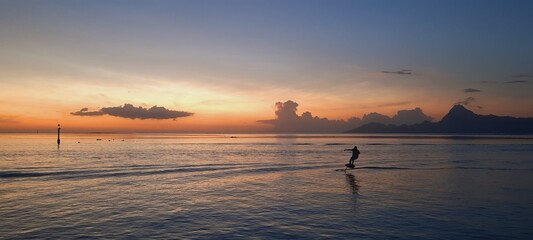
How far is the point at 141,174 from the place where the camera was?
35.7 meters

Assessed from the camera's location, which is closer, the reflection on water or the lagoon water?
the lagoon water

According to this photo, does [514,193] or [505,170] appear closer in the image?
[514,193]

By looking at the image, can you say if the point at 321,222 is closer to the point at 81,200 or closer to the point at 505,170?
the point at 81,200

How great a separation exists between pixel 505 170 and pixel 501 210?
23192mm

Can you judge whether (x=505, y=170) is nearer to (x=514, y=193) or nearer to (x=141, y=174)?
(x=514, y=193)

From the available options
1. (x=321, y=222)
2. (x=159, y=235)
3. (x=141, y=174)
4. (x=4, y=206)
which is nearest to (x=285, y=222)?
(x=321, y=222)

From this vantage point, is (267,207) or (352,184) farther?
(352,184)

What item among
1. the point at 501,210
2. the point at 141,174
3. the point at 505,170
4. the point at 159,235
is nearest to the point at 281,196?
the point at 159,235

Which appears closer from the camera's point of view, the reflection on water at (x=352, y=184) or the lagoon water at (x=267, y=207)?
the lagoon water at (x=267, y=207)

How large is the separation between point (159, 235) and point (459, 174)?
30438 millimetres

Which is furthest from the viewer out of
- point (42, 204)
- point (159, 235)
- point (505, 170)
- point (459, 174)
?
point (505, 170)

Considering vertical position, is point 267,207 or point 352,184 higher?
point 267,207

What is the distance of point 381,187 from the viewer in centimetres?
2664

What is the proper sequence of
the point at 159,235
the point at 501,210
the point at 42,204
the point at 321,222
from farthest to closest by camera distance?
the point at 42,204 → the point at 501,210 → the point at 321,222 → the point at 159,235
